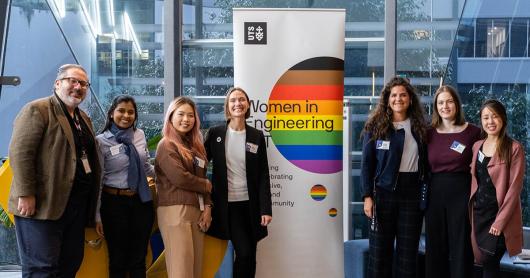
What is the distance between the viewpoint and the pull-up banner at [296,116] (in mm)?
4207

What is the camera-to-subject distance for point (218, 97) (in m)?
5.40

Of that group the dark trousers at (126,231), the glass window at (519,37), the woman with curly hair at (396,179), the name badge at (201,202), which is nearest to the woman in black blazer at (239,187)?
the name badge at (201,202)

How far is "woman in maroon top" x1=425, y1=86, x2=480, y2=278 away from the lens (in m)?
3.76

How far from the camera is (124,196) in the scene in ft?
12.1

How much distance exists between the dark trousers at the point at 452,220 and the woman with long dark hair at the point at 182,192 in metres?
1.32

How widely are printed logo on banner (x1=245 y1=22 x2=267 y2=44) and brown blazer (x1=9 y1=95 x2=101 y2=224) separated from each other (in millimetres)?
1360

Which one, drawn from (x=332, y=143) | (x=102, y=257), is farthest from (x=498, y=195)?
(x=102, y=257)

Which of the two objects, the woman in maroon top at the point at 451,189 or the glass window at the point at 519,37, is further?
the glass window at the point at 519,37

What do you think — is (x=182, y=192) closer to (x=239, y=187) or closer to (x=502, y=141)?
(x=239, y=187)

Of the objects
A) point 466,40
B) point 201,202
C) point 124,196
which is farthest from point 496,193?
point 124,196

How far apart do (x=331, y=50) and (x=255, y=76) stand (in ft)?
1.72

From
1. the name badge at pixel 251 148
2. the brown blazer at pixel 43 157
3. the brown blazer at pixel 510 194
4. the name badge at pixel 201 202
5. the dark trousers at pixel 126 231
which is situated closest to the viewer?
the brown blazer at pixel 43 157

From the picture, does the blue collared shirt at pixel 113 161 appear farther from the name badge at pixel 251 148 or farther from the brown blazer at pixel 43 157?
the name badge at pixel 251 148

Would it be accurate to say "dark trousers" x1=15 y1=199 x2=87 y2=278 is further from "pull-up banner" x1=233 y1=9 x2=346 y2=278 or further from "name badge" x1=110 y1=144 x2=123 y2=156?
"pull-up banner" x1=233 y1=9 x2=346 y2=278
